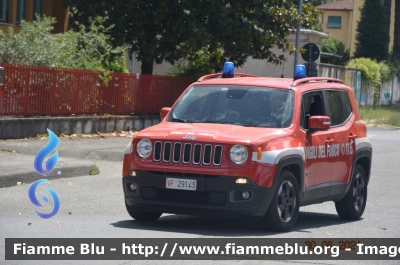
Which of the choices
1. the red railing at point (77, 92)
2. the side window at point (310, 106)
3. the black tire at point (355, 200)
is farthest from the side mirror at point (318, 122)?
the red railing at point (77, 92)

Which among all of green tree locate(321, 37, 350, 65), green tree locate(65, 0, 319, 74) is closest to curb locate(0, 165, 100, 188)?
green tree locate(65, 0, 319, 74)

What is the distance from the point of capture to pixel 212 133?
29.2 feet

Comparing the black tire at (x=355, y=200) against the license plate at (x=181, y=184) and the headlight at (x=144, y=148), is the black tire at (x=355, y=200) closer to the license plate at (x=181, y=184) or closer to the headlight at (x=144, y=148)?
the license plate at (x=181, y=184)

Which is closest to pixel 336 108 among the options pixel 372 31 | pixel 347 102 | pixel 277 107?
pixel 347 102

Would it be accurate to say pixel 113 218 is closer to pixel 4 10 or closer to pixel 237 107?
pixel 237 107

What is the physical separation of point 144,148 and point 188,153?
0.54 m

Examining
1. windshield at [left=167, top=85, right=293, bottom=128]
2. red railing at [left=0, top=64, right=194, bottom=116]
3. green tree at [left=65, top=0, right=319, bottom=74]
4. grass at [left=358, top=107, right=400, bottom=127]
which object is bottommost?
grass at [left=358, top=107, right=400, bottom=127]

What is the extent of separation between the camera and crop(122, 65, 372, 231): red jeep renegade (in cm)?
867

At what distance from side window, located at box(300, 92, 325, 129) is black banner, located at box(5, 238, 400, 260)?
1755 millimetres

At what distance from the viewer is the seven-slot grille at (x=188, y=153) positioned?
342 inches

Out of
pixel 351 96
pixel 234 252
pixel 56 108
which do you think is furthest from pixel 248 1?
pixel 234 252

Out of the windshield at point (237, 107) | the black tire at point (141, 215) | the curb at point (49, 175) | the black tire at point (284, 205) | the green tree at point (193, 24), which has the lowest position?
the curb at point (49, 175)

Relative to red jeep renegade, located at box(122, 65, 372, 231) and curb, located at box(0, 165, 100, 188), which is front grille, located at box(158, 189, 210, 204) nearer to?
red jeep renegade, located at box(122, 65, 372, 231)

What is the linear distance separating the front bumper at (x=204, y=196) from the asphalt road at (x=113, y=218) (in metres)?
A: 0.25
